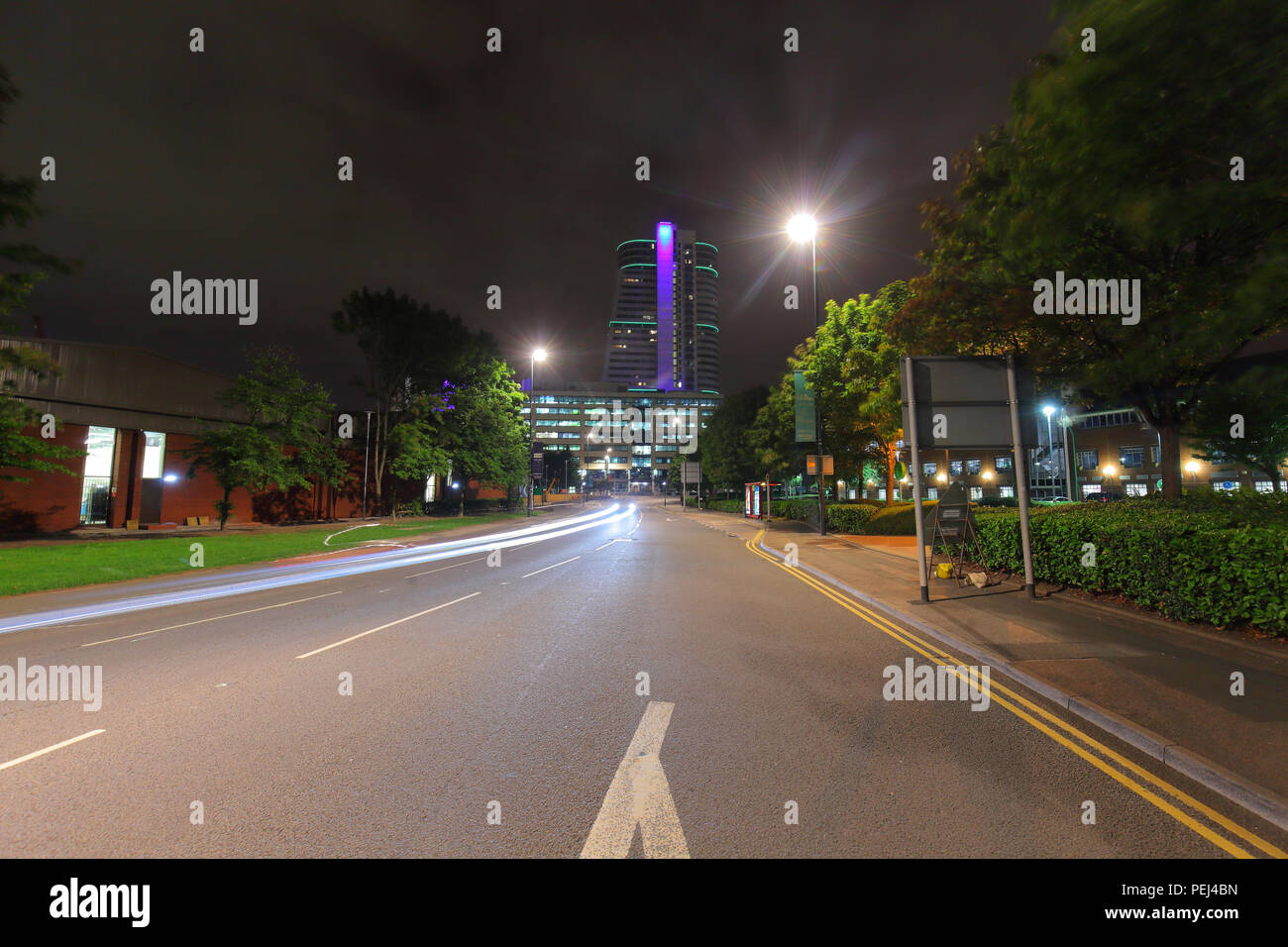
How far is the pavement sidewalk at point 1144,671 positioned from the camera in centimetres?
383

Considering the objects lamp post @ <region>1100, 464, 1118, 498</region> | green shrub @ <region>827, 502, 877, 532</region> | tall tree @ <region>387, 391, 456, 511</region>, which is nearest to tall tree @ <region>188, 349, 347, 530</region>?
tall tree @ <region>387, 391, 456, 511</region>

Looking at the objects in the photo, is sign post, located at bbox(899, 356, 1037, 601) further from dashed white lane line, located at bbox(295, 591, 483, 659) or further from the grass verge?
the grass verge

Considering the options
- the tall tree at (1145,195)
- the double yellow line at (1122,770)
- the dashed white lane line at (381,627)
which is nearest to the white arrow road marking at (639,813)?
the double yellow line at (1122,770)

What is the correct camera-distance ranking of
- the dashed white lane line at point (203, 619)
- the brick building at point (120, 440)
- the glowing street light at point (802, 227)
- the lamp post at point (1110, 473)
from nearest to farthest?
the dashed white lane line at point (203, 619)
the glowing street light at point (802, 227)
the brick building at point (120, 440)
the lamp post at point (1110, 473)

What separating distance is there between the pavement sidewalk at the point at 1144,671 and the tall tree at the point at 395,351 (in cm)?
3757

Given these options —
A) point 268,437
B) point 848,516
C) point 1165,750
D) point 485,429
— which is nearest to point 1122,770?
point 1165,750

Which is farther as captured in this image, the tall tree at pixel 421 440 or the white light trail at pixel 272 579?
the tall tree at pixel 421 440

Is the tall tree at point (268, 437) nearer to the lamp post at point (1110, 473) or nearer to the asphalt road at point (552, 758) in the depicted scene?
the asphalt road at point (552, 758)

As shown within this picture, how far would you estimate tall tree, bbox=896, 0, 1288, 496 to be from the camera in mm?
5113

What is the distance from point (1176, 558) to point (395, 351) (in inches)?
1644

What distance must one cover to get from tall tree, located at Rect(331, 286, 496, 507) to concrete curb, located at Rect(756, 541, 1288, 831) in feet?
128

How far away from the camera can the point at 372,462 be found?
4156 centimetres

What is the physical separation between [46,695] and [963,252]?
15.7 m
